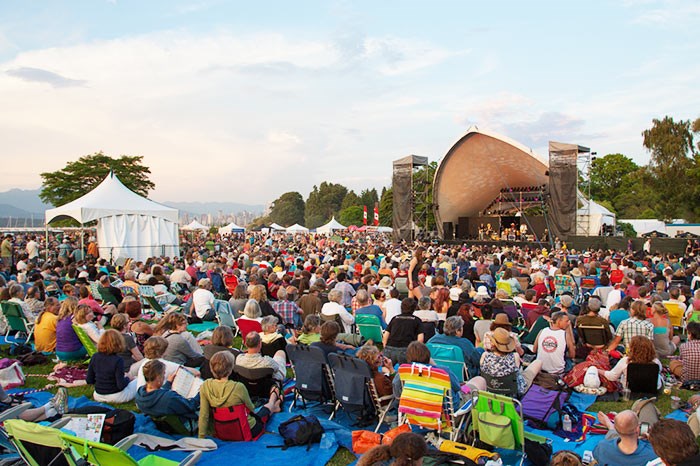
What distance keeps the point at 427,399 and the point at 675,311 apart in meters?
5.65

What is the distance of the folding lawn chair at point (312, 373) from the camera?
15.0 ft

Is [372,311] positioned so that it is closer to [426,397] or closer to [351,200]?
[426,397]

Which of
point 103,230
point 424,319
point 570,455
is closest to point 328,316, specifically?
point 424,319

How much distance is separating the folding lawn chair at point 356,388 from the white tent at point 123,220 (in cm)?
1497

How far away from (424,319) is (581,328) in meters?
1.82

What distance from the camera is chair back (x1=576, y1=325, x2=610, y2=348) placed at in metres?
5.71

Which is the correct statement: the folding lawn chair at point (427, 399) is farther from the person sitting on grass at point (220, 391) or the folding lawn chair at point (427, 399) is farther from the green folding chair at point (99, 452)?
the green folding chair at point (99, 452)

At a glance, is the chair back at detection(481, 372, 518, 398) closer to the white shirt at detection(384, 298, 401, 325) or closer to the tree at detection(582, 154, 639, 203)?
the white shirt at detection(384, 298, 401, 325)

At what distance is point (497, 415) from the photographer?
11.7 ft

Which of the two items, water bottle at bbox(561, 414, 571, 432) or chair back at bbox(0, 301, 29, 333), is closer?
water bottle at bbox(561, 414, 571, 432)

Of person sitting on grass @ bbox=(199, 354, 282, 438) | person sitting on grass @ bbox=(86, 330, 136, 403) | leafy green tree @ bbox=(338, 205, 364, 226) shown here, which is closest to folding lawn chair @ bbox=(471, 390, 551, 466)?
person sitting on grass @ bbox=(199, 354, 282, 438)

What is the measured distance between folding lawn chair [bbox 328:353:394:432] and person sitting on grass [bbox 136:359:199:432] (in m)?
1.27

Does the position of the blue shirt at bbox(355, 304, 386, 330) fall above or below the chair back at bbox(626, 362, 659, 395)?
above

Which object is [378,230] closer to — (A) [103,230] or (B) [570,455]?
(A) [103,230]
